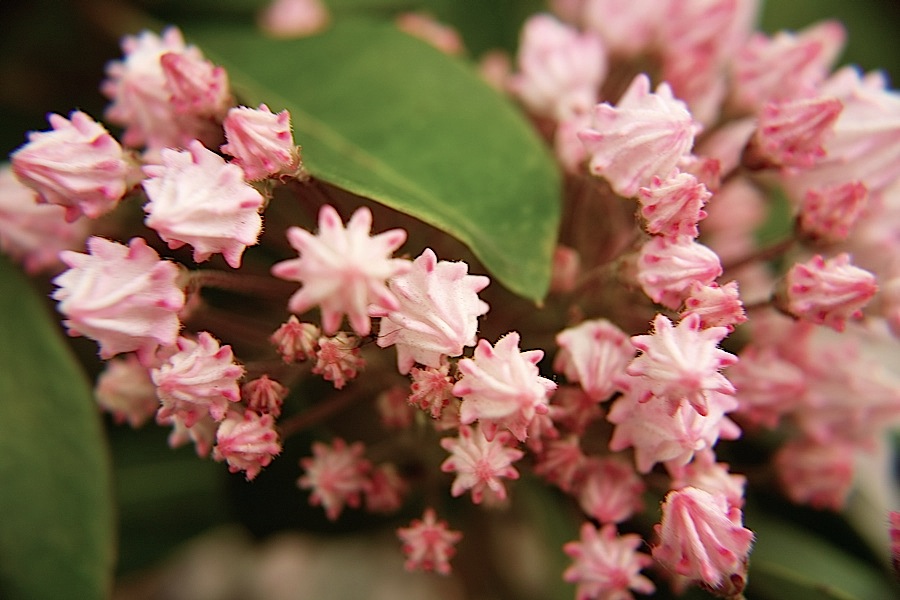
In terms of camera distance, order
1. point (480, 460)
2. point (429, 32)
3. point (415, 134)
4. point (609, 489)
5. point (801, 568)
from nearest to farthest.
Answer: point (480, 460) < point (609, 489) < point (415, 134) < point (801, 568) < point (429, 32)

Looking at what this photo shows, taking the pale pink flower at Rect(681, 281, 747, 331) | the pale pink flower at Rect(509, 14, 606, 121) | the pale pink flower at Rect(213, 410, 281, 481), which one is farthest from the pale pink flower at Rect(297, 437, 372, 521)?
the pale pink flower at Rect(509, 14, 606, 121)

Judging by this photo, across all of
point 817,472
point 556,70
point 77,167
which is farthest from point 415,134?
point 817,472

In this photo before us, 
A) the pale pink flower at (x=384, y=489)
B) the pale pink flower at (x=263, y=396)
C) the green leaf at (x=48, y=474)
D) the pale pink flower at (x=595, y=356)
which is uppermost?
the pale pink flower at (x=595, y=356)

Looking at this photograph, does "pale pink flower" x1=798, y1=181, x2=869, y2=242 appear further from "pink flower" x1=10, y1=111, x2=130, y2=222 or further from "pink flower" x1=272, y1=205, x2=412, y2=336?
"pink flower" x1=10, y1=111, x2=130, y2=222

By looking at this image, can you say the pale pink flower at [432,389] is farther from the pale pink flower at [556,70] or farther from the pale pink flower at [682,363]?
the pale pink flower at [556,70]

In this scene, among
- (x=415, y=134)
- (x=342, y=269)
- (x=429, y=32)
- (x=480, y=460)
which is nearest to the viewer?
(x=342, y=269)

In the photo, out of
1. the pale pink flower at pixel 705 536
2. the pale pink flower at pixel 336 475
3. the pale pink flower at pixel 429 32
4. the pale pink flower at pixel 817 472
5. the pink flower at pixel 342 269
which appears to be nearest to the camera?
the pink flower at pixel 342 269

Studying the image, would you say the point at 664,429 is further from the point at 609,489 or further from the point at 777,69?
the point at 777,69

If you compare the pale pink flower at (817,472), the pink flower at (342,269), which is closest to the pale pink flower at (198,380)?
the pink flower at (342,269)
